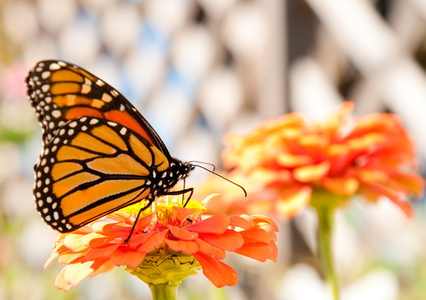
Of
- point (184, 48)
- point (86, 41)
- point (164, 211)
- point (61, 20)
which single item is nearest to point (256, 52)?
point (184, 48)

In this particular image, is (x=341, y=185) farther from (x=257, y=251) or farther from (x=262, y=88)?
(x=262, y=88)

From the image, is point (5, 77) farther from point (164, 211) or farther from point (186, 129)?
point (164, 211)

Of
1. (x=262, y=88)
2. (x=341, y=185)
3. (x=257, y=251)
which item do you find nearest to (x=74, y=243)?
(x=257, y=251)

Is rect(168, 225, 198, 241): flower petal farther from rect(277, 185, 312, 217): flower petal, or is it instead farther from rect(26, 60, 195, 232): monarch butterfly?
rect(277, 185, 312, 217): flower petal

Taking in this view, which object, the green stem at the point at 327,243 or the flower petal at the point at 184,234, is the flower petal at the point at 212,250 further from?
the green stem at the point at 327,243

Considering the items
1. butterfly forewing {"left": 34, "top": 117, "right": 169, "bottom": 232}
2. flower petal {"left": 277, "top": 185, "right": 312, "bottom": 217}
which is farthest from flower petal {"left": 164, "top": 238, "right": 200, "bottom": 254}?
flower petal {"left": 277, "top": 185, "right": 312, "bottom": 217}

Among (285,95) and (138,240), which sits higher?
(285,95)

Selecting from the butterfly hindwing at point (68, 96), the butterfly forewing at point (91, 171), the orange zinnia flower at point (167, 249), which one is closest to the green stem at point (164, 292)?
the orange zinnia flower at point (167, 249)
